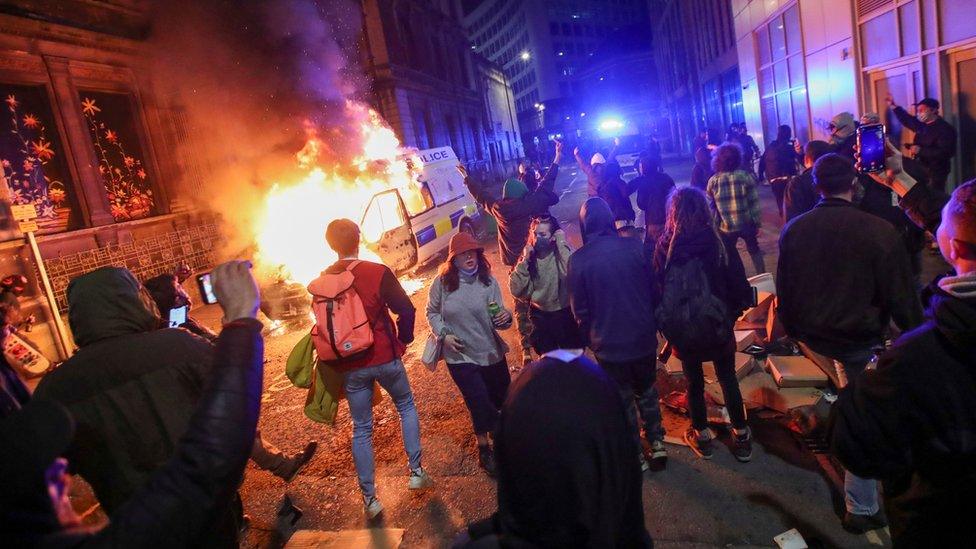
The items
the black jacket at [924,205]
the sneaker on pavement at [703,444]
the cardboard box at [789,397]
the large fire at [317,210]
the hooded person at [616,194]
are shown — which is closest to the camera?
the black jacket at [924,205]

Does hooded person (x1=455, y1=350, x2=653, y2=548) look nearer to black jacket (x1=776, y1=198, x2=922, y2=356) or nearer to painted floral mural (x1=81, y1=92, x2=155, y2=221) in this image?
black jacket (x1=776, y1=198, x2=922, y2=356)

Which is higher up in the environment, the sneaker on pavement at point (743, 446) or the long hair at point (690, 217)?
the long hair at point (690, 217)

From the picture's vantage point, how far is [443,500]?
383 centimetres

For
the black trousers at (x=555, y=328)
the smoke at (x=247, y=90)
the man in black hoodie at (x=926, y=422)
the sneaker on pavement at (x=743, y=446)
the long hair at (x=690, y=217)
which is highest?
the smoke at (x=247, y=90)

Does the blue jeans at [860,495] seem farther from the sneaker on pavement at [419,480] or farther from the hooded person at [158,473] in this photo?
the hooded person at [158,473]

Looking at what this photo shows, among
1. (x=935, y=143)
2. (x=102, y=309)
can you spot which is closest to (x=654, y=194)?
(x=935, y=143)

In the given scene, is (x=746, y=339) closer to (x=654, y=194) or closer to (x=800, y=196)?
(x=800, y=196)

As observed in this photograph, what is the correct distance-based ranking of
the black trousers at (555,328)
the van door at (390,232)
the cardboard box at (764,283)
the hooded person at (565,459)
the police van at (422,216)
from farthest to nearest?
the police van at (422,216) < the van door at (390,232) < the cardboard box at (764,283) < the black trousers at (555,328) < the hooded person at (565,459)

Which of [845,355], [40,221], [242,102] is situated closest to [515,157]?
[242,102]

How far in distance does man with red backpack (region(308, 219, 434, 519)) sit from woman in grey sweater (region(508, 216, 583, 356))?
1.08m

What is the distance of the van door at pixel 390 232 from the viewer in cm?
927

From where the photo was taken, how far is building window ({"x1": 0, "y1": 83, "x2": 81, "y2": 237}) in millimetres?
11952

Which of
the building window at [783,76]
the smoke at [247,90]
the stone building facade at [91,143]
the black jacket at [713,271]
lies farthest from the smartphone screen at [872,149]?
the smoke at [247,90]

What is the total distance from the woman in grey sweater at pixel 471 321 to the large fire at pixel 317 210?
529cm
